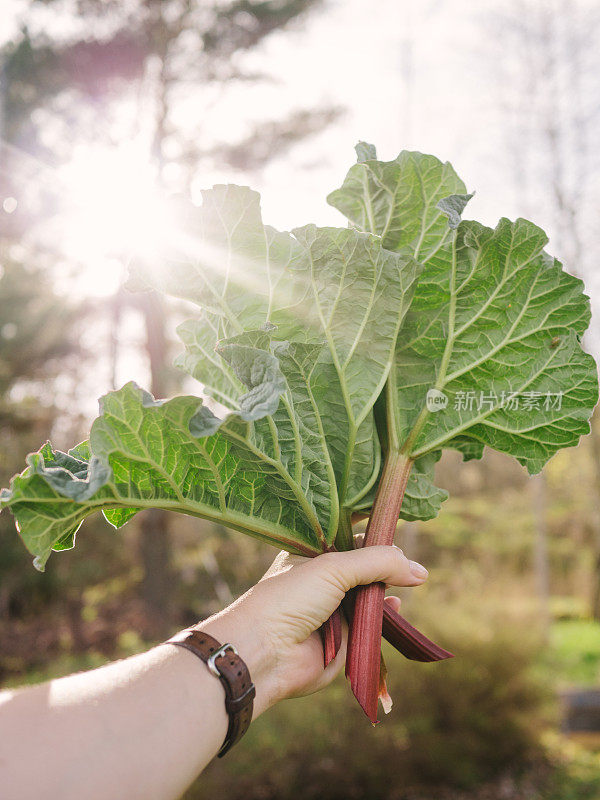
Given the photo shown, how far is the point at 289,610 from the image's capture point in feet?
4.52

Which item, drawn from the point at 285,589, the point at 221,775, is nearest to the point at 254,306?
the point at 285,589

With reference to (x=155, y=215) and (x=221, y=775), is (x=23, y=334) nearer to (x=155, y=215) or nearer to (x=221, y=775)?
(x=221, y=775)

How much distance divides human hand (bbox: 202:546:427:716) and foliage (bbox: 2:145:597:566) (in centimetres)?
11

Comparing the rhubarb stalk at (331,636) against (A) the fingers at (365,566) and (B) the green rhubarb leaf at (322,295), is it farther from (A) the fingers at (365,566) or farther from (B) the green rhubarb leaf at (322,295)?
(B) the green rhubarb leaf at (322,295)

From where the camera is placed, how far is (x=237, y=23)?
9688mm

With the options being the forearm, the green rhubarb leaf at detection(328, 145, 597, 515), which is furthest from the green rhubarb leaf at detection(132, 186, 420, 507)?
the forearm

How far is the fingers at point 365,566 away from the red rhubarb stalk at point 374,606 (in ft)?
0.12

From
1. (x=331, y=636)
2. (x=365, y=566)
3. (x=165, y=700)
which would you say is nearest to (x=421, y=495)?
(x=365, y=566)

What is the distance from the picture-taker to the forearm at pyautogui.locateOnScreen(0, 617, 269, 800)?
1.02 metres

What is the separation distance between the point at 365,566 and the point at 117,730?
59 cm

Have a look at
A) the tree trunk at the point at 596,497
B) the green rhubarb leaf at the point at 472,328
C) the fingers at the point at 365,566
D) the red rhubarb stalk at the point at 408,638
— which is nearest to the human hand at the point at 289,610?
the fingers at the point at 365,566

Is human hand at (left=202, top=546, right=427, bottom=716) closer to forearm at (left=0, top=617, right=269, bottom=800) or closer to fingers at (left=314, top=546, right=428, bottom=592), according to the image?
fingers at (left=314, top=546, right=428, bottom=592)

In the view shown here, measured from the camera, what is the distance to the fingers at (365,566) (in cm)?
136

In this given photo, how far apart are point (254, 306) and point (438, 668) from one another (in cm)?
558
